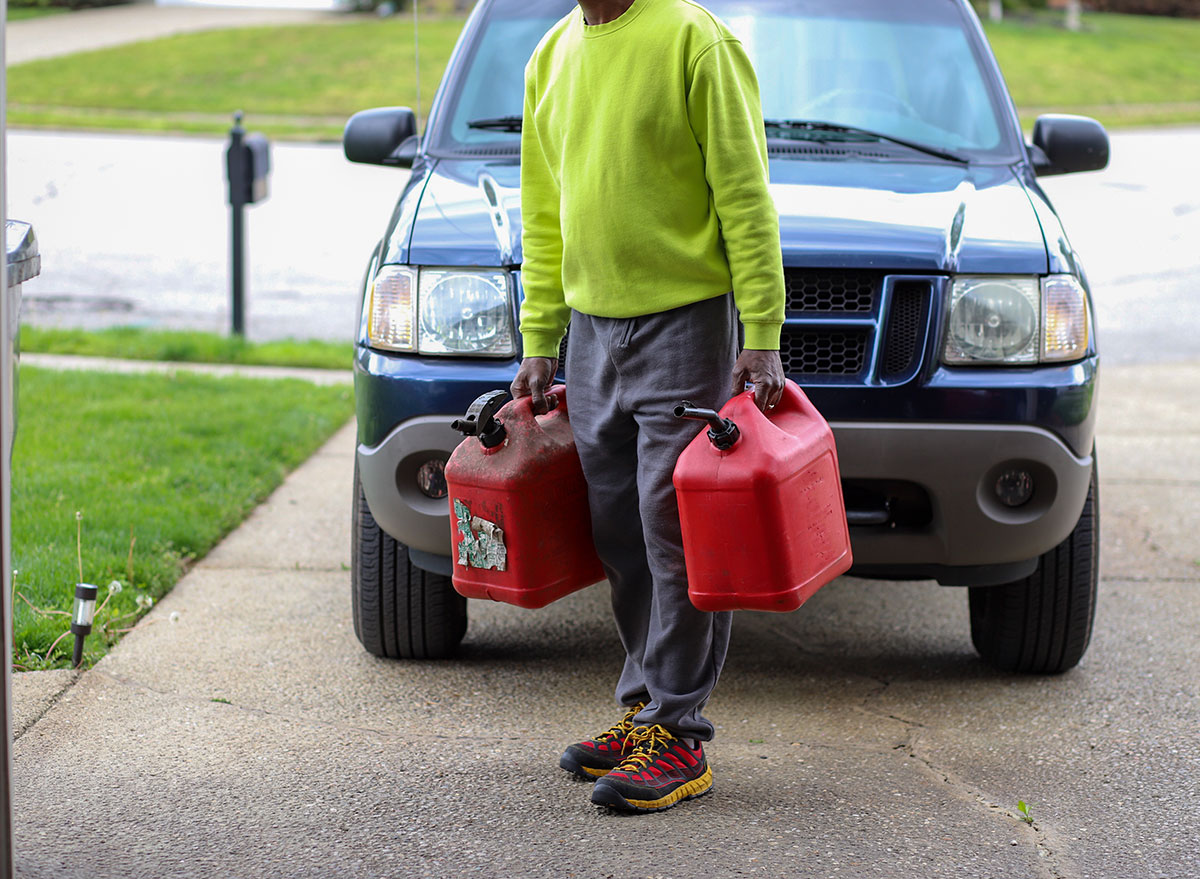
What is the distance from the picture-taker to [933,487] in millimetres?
3428

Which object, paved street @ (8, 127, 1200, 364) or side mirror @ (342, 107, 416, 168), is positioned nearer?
side mirror @ (342, 107, 416, 168)

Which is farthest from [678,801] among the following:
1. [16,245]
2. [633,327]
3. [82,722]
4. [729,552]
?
[16,245]

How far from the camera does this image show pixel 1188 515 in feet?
18.8

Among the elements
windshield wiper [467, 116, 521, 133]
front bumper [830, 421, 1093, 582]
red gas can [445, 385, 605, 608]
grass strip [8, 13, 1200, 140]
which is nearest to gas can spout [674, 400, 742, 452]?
red gas can [445, 385, 605, 608]

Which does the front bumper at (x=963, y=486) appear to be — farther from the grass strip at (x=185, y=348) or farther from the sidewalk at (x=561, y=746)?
the grass strip at (x=185, y=348)

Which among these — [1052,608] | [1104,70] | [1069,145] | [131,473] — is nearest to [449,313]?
[1052,608]

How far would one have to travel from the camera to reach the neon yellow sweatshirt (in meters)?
2.74

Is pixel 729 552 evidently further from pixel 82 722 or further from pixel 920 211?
pixel 82 722

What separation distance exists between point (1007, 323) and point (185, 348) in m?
5.99

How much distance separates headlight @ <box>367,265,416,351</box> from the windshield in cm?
84

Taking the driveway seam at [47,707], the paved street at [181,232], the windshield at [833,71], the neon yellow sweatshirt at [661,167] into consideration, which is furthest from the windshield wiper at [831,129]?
the paved street at [181,232]

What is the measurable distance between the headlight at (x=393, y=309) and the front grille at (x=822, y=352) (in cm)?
92

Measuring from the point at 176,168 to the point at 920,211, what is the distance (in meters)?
14.9

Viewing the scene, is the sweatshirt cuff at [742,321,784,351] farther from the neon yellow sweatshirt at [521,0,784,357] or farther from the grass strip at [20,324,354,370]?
the grass strip at [20,324,354,370]
